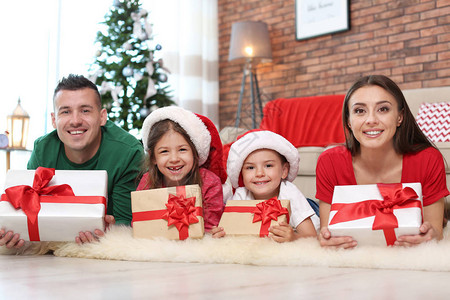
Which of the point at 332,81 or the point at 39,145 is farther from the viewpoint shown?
the point at 332,81

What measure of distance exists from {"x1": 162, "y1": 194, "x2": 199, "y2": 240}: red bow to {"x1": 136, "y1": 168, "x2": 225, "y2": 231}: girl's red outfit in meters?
0.19

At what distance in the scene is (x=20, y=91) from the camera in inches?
173

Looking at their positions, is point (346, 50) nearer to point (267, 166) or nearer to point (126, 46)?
point (126, 46)

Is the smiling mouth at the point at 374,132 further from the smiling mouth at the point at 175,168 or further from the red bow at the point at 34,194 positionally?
the red bow at the point at 34,194

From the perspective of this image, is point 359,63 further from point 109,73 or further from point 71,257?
point 71,257

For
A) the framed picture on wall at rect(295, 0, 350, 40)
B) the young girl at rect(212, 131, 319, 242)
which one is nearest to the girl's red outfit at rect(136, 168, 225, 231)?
the young girl at rect(212, 131, 319, 242)

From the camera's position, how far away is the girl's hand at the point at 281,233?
1878mm

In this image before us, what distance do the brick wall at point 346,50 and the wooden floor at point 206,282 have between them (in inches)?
129

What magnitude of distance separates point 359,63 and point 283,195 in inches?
117

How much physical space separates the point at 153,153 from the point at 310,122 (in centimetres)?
197

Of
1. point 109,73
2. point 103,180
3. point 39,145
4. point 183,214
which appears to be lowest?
point 183,214

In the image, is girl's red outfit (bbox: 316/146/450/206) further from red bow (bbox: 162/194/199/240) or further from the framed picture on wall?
the framed picture on wall

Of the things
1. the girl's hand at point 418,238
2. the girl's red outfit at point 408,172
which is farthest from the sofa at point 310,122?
the girl's hand at point 418,238

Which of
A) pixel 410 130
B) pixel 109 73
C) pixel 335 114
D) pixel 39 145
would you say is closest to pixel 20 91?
pixel 109 73
